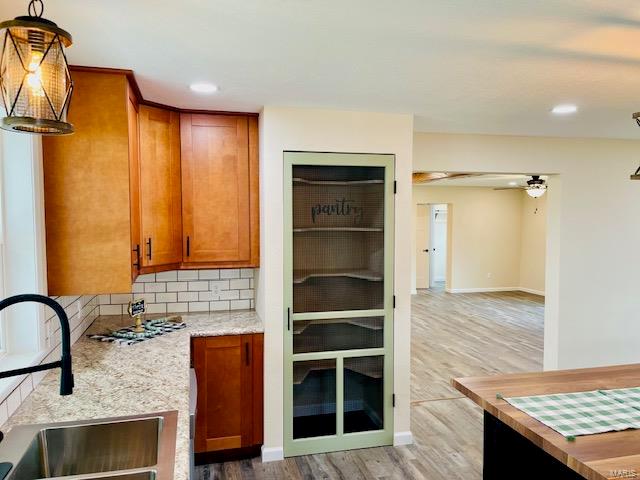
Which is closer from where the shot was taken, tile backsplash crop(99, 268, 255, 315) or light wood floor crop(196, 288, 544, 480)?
light wood floor crop(196, 288, 544, 480)

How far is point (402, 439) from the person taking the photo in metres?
3.26

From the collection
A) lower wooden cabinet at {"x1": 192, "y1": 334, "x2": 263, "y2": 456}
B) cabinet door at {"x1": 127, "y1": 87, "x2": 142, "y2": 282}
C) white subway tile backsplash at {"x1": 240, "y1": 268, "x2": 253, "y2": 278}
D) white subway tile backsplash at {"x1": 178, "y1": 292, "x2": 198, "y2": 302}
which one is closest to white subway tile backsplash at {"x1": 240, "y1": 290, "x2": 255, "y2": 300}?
white subway tile backsplash at {"x1": 240, "y1": 268, "x2": 253, "y2": 278}

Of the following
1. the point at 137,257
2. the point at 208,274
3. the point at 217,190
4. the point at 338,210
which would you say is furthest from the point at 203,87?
the point at 208,274

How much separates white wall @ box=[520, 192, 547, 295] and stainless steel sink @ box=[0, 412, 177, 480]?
32.2ft

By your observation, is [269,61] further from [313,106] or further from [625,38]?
[625,38]

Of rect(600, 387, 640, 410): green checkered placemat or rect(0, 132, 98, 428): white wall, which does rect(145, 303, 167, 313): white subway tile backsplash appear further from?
rect(600, 387, 640, 410): green checkered placemat

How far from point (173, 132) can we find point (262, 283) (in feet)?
3.96

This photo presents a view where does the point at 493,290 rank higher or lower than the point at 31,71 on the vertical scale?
lower

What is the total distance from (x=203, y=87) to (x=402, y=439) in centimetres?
275

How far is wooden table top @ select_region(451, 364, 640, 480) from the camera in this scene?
1.40m

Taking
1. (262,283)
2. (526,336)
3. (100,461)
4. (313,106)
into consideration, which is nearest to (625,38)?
(313,106)

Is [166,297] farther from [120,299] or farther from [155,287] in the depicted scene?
[120,299]

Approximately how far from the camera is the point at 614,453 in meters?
1.46

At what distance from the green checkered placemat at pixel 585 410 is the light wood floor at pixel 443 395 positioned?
4.21 feet
